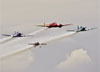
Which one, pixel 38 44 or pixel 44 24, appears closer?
pixel 44 24

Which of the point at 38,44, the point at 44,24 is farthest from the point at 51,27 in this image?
the point at 38,44

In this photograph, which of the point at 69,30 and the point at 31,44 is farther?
the point at 31,44

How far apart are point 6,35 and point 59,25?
9.68 m

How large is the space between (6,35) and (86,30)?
45.1ft

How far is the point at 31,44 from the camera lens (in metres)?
107

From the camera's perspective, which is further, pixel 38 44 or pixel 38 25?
pixel 38 44

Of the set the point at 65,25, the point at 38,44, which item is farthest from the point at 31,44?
the point at 65,25

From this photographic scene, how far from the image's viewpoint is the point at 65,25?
101188mm

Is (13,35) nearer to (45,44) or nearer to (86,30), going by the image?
(45,44)

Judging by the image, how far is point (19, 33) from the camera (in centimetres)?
10406

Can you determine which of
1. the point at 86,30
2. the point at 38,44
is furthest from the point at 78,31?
the point at 38,44

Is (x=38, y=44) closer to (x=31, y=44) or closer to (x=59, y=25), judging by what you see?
(x=31, y=44)

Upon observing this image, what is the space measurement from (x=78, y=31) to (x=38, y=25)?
7.30m

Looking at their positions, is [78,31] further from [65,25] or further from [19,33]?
[19,33]
